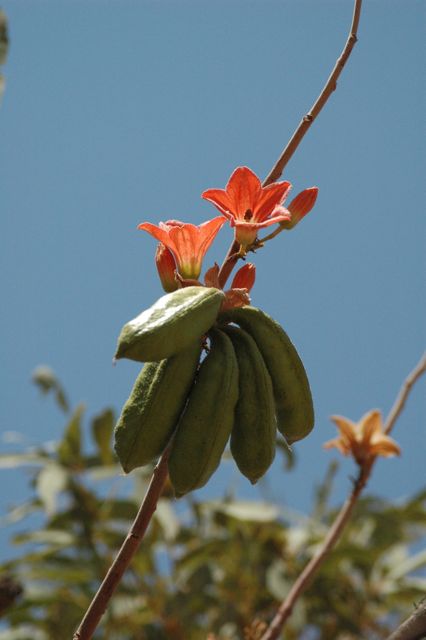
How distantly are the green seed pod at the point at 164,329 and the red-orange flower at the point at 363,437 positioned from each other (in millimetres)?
683

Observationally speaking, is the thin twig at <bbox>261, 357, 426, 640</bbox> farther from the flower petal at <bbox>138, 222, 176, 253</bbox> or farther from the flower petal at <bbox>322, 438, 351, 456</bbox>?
the flower petal at <bbox>138, 222, 176, 253</bbox>

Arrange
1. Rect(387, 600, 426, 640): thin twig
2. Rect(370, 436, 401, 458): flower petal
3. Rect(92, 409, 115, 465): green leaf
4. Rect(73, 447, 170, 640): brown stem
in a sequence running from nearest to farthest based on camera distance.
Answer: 1. Rect(387, 600, 426, 640): thin twig
2. Rect(73, 447, 170, 640): brown stem
3. Rect(370, 436, 401, 458): flower petal
4. Rect(92, 409, 115, 465): green leaf

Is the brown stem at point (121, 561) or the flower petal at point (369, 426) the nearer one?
the brown stem at point (121, 561)

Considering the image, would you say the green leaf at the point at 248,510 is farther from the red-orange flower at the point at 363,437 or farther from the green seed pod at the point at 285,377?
the green seed pod at the point at 285,377

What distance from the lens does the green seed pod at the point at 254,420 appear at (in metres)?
1.11

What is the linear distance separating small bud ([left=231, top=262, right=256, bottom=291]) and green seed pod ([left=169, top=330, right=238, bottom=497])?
18cm

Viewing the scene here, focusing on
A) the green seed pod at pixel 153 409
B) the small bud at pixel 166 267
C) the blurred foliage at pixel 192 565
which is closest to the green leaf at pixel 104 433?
the blurred foliage at pixel 192 565

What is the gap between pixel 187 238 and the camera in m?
1.22

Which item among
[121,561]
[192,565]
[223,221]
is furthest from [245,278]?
[192,565]

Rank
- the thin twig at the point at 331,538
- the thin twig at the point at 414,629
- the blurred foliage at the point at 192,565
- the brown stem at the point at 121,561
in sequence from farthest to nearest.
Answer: the blurred foliage at the point at 192,565
the thin twig at the point at 331,538
the brown stem at the point at 121,561
the thin twig at the point at 414,629

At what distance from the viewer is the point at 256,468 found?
1.11m

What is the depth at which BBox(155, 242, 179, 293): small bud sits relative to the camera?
123 centimetres

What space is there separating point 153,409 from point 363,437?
0.73 m

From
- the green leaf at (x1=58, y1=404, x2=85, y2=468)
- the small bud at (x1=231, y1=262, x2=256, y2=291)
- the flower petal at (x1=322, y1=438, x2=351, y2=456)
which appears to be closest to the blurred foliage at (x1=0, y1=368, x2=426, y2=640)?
the green leaf at (x1=58, y1=404, x2=85, y2=468)
